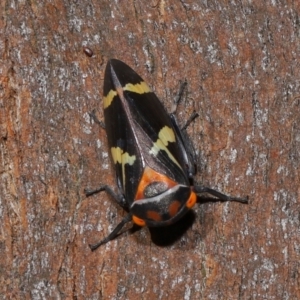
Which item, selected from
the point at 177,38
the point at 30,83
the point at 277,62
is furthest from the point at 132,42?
the point at 277,62

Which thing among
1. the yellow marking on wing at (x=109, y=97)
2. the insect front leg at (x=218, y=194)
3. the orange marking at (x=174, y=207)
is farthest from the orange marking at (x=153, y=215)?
the yellow marking on wing at (x=109, y=97)

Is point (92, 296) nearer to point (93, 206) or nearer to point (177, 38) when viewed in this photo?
point (93, 206)

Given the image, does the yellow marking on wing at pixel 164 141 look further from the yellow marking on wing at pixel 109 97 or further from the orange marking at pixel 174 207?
the yellow marking on wing at pixel 109 97

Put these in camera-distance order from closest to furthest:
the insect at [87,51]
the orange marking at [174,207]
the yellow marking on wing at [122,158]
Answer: the orange marking at [174,207]
the yellow marking on wing at [122,158]
the insect at [87,51]

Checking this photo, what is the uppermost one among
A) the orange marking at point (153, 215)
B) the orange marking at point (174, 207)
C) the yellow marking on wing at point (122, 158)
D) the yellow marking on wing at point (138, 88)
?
the yellow marking on wing at point (138, 88)

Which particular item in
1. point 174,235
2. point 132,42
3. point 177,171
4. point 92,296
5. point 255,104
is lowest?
point 92,296

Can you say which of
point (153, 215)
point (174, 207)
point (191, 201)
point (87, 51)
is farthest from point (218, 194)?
point (87, 51)

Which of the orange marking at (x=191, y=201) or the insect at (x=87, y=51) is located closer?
the orange marking at (x=191, y=201)
